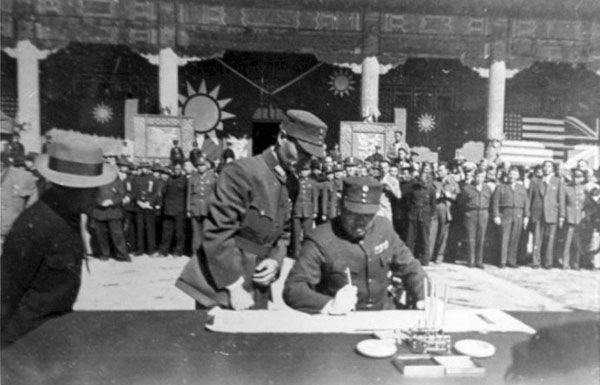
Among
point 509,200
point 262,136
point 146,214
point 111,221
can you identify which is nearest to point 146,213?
point 146,214

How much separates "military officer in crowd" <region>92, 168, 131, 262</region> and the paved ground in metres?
0.11

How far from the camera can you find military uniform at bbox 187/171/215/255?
3615mm

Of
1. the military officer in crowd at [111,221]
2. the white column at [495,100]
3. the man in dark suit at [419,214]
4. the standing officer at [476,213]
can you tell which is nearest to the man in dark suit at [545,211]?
the standing officer at [476,213]

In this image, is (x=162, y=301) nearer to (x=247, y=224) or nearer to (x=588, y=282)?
(x=247, y=224)

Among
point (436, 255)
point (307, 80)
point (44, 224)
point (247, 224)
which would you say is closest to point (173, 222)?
point (307, 80)

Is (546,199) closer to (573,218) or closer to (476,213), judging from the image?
(573,218)

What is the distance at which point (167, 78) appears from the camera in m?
2.73

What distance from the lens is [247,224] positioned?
1687 millimetres

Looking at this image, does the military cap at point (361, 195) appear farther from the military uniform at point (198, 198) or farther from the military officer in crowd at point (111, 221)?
the military officer in crowd at point (111, 221)

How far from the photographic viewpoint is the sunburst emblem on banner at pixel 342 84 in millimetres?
3170

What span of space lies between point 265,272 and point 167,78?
1.51 metres

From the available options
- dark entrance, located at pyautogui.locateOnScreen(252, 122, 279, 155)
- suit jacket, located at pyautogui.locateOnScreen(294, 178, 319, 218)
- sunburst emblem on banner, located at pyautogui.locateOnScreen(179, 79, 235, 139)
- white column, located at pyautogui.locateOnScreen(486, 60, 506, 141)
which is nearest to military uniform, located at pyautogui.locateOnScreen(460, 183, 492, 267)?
white column, located at pyautogui.locateOnScreen(486, 60, 506, 141)

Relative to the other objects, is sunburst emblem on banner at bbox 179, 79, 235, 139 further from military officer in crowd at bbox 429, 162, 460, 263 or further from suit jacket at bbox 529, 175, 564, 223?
suit jacket at bbox 529, 175, 564, 223

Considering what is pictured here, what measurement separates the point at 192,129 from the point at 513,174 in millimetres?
2175
